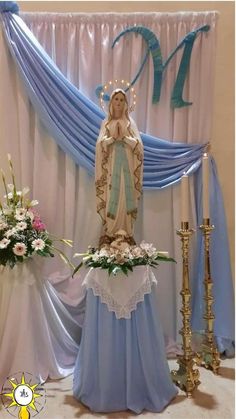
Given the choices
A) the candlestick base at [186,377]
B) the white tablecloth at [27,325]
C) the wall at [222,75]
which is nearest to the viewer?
the candlestick base at [186,377]

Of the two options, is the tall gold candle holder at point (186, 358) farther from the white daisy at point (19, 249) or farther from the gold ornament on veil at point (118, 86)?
the gold ornament on veil at point (118, 86)

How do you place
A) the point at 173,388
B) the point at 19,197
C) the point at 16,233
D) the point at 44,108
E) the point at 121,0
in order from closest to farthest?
the point at 173,388 → the point at 16,233 → the point at 19,197 → the point at 44,108 → the point at 121,0

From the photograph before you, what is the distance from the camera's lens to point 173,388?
199 centimetres

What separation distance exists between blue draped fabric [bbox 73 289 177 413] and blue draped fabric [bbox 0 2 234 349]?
78 centimetres

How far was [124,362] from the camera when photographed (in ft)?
6.31

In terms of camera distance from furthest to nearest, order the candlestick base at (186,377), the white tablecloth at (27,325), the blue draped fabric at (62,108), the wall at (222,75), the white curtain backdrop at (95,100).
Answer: the wall at (222,75)
the white curtain backdrop at (95,100)
the blue draped fabric at (62,108)
the white tablecloth at (27,325)
the candlestick base at (186,377)

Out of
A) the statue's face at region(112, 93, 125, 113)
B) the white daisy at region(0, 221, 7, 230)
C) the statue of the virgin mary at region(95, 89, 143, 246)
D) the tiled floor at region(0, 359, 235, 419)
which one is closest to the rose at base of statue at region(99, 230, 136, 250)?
the statue of the virgin mary at region(95, 89, 143, 246)

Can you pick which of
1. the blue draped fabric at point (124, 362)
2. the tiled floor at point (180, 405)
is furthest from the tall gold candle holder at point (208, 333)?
the blue draped fabric at point (124, 362)

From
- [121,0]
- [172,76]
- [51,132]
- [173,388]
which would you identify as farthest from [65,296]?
[121,0]

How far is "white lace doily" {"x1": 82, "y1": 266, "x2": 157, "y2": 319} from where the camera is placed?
1896mm

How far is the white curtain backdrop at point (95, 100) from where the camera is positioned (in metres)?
2.63

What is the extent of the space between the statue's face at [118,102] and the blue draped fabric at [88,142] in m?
0.44

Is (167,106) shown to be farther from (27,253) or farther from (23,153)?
(27,253)

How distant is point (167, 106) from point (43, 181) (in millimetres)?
1025
